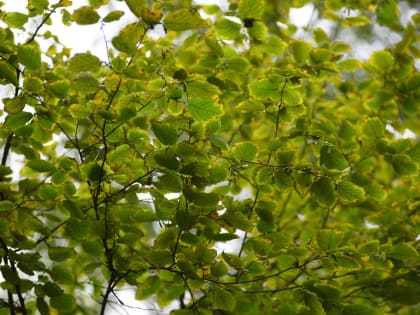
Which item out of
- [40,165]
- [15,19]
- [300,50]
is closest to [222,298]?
[40,165]

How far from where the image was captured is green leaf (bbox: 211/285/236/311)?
3.78ft

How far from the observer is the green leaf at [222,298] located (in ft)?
3.78

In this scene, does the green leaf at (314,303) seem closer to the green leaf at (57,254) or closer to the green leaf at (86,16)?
the green leaf at (57,254)

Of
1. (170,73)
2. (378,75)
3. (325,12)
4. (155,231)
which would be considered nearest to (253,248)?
Result: (170,73)

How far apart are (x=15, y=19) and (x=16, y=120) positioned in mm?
339

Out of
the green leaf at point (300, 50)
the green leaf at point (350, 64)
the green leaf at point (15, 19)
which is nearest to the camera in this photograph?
the green leaf at point (15, 19)

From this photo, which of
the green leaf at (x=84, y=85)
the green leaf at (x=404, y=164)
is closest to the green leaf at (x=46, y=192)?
the green leaf at (x=84, y=85)

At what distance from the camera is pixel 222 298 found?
1.16 metres

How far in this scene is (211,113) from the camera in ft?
3.47

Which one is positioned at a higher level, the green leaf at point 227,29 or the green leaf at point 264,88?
the green leaf at point 227,29

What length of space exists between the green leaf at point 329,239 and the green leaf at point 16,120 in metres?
0.77

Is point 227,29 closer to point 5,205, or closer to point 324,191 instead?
point 324,191

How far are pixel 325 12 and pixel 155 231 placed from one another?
160 cm

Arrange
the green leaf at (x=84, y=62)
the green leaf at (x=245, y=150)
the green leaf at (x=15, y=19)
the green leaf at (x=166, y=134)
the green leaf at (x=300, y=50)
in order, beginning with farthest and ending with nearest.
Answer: the green leaf at (x=300, y=50) < the green leaf at (x=15, y=19) < the green leaf at (x=245, y=150) < the green leaf at (x=84, y=62) < the green leaf at (x=166, y=134)
